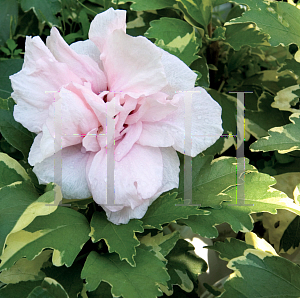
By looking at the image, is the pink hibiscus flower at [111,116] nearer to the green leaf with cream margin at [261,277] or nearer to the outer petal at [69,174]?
the outer petal at [69,174]

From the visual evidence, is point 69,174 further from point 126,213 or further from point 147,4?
point 147,4

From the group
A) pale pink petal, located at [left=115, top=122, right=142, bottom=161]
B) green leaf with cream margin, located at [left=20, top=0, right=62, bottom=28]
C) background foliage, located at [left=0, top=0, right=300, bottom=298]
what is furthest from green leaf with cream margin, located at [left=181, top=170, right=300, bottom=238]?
green leaf with cream margin, located at [left=20, top=0, right=62, bottom=28]

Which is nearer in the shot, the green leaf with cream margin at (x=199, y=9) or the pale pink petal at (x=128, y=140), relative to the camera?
the pale pink petal at (x=128, y=140)

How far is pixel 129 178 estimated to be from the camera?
15.1 inches

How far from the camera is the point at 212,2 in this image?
1.93 feet

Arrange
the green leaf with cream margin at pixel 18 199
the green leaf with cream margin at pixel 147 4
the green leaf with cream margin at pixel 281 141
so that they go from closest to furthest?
1. the green leaf with cream margin at pixel 18 199
2. the green leaf with cream margin at pixel 281 141
3. the green leaf with cream margin at pixel 147 4

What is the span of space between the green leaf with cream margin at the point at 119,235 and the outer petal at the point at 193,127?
100mm

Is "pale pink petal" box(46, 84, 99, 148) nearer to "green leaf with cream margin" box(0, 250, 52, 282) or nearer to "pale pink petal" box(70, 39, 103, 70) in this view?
"pale pink petal" box(70, 39, 103, 70)

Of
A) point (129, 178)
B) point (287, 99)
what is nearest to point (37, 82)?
point (129, 178)

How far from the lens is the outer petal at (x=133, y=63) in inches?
15.1

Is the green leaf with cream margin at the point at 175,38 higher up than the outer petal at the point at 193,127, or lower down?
higher up

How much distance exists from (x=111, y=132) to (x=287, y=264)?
283 millimetres

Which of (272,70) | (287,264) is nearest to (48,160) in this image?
(287,264)

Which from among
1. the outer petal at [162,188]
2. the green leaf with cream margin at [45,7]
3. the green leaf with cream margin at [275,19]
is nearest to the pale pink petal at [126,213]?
the outer petal at [162,188]
